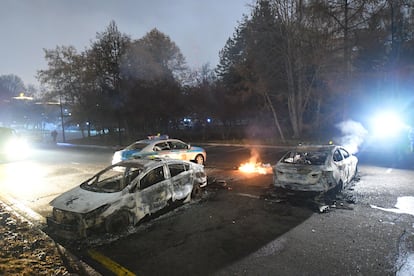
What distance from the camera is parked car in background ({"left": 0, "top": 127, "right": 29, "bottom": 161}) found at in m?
16.2

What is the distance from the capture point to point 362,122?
85.3 ft

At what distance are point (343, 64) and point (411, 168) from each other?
472 inches

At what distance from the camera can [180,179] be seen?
703cm

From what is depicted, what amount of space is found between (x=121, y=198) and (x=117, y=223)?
1.67 ft

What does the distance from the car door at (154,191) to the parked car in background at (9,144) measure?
572 inches

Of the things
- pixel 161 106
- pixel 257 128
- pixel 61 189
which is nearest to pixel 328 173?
pixel 61 189

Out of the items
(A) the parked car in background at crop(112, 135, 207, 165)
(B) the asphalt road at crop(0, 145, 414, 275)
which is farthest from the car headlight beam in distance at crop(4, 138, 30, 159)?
(B) the asphalt road at crop(0, 145, 414, 275)

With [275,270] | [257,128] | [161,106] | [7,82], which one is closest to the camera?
[275,270]

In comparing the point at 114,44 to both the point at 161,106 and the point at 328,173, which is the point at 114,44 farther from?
the point at 328,173

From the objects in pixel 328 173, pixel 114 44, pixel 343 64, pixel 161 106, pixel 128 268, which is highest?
pixel 114 44

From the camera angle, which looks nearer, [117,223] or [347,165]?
[117,223]

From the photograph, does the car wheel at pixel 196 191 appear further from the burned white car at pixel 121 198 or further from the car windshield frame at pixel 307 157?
the car windshield frame at pixel 307 157

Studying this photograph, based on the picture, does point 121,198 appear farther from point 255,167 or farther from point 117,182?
point 255,167

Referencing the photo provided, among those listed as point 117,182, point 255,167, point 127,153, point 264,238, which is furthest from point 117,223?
point 255,167
